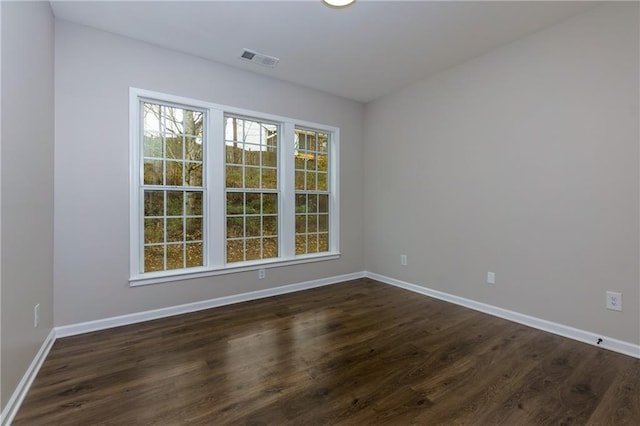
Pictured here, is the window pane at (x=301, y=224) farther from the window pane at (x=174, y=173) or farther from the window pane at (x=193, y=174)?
the window pane at (x=174, y=173)

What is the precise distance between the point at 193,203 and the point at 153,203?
15.4 inches

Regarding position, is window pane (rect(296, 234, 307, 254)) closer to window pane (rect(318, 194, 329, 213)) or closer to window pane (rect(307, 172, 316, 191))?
window pane (rect(318, 194, 329, 213))

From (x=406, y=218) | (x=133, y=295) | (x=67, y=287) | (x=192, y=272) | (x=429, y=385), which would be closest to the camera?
(x=429, y=385)

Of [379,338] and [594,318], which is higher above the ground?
[594,318]

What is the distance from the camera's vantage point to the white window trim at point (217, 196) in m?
2.88

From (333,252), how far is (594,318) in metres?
2.86

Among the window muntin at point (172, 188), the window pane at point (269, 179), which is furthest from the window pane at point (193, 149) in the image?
the window pane at point (269, 179)

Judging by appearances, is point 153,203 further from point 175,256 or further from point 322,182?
point 322,182

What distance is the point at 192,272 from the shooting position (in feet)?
10.4

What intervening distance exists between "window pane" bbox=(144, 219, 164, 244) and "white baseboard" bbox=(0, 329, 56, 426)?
105 cm

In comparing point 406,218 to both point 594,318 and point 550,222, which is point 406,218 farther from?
point 594,318

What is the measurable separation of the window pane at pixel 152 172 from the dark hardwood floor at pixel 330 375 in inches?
55.7

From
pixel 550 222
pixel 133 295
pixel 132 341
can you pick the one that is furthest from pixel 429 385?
pixel 133 295

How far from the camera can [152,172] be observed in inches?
120
